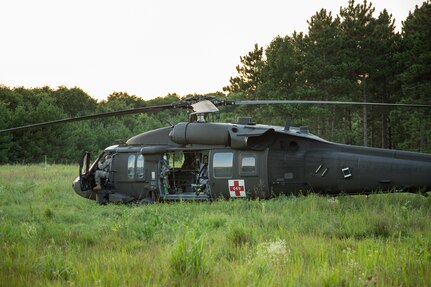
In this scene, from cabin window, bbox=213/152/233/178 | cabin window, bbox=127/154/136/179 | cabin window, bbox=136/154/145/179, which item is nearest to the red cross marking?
cabin window, bbox=213/152/233/178

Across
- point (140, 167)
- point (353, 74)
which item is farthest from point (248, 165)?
point (353, 74)

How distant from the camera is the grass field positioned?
450cm

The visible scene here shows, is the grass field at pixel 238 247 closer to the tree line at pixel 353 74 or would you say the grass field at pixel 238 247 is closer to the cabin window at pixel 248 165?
the cabin window at pixel 248 165

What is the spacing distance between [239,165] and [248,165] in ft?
0.91

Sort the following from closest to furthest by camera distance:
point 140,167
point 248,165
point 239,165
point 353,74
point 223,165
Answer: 1. point 248,165
2. point 239,165
3. point 223,165
4. point 140,167
5. point 353,74

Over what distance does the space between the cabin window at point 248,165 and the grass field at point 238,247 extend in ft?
4.37

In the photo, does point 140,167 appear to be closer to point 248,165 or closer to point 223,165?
point 223,165

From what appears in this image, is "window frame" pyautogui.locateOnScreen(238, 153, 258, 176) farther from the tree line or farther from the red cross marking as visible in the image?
the tree line

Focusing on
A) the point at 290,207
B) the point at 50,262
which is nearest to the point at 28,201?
the point at 290,207

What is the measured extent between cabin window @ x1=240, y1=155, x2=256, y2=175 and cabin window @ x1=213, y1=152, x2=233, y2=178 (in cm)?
36

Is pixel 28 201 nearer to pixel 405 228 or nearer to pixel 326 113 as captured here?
pixel 405 228

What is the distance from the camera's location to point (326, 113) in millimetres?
41062

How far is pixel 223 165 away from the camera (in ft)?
41.9

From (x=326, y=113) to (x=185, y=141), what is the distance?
30.2 m
